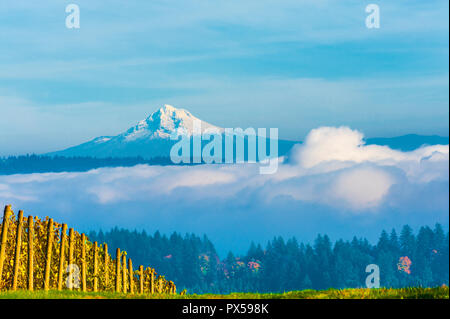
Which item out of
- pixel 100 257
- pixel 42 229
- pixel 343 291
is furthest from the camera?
pixel 100 257

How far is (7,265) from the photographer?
1039 inches

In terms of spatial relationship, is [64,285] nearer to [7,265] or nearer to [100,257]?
[7,265]
